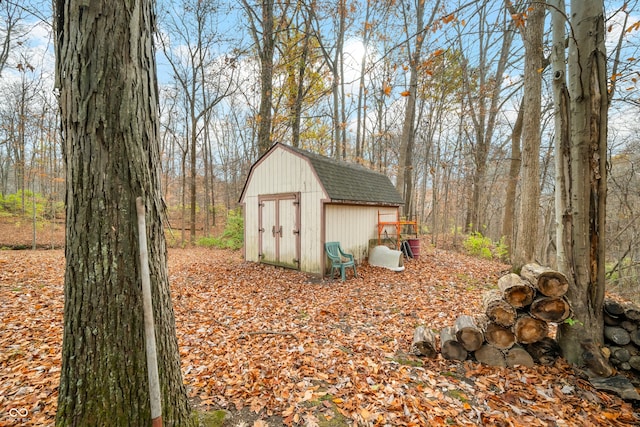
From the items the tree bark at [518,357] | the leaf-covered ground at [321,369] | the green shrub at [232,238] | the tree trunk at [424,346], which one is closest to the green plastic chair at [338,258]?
the leaf-covered ground at [321,369]

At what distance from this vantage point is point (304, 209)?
7.89 meters

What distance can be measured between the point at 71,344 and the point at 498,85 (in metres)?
14.7

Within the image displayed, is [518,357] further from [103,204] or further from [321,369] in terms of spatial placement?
[103,204]

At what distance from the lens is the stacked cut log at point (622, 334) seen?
285 centimetres

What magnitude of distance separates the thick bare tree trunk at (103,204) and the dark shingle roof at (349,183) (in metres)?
5.92

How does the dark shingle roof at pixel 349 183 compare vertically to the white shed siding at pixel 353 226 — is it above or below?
above

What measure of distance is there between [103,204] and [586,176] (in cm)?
450

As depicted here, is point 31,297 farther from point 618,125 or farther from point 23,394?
point 618,125

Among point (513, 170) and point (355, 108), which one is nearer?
point (513, 170)

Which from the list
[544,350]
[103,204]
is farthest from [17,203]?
[544,350]

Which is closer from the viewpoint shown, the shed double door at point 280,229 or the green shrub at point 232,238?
the shed double door at point 280,229

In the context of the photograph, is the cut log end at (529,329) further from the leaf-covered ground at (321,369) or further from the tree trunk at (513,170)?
the tree trunk at (513,170)

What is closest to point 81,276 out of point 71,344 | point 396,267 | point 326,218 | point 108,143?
point 71,344

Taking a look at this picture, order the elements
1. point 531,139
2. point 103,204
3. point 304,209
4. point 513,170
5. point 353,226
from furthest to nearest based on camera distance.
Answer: point 513,170 → point 353,226 → point 304,209 → point 531,139 → point 103,204
